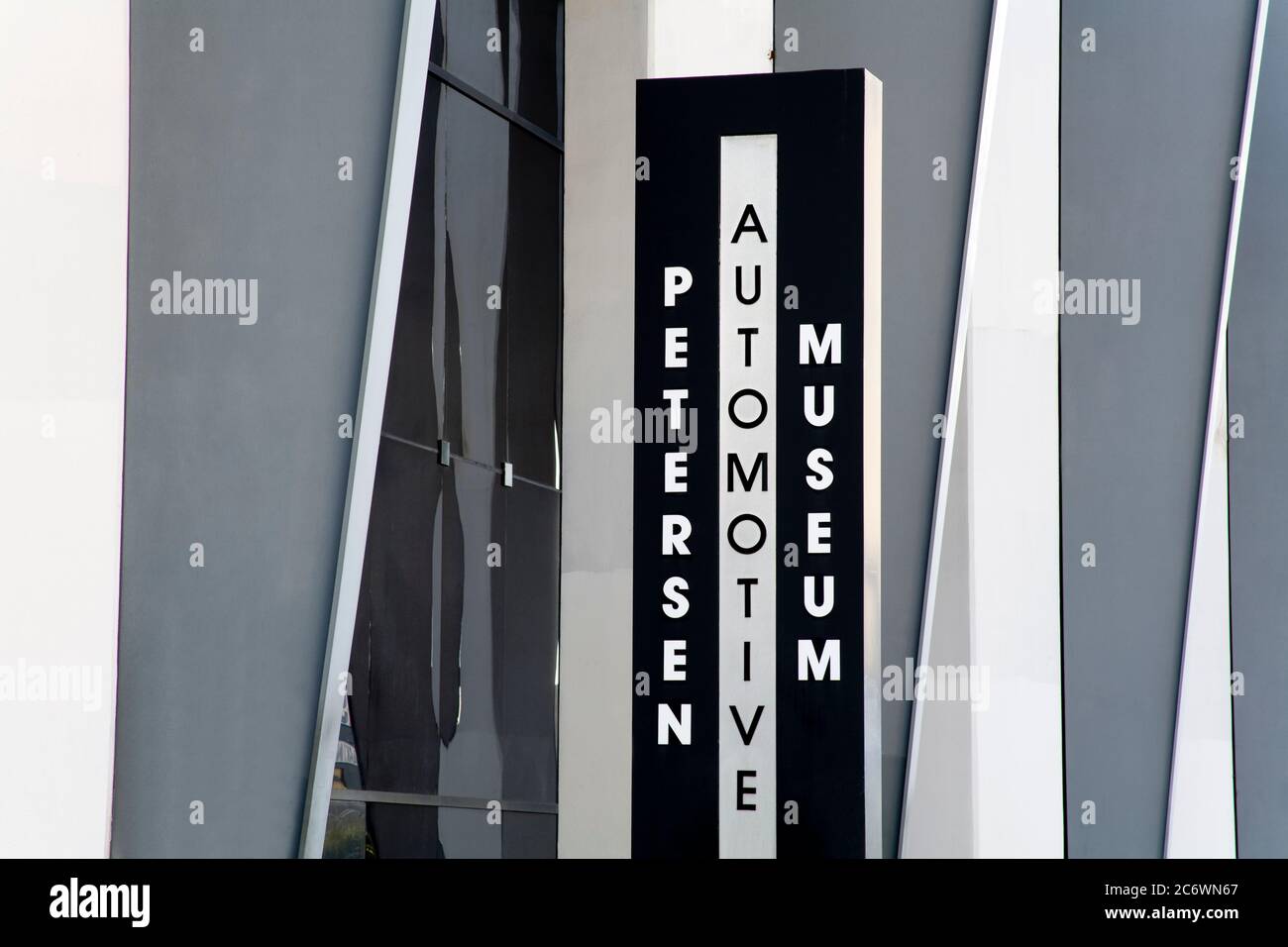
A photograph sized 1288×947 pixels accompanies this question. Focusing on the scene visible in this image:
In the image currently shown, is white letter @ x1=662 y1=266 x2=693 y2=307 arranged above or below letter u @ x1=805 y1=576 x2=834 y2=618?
above

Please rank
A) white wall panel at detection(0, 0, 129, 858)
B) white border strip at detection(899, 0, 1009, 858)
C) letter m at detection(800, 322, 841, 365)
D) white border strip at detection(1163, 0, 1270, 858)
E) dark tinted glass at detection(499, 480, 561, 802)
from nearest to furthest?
→ white wall panel at detection(0, 0, 129, 858)
letter m at detection(800, 322, 841, 365)
dark tinted glass at detection(499, 480, 561, 802)
white border strip at detection(899, 0, 1009, 858)
white border strip at detection(1163, 0, 1270, 858)

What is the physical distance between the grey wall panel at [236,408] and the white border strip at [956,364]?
6670mm

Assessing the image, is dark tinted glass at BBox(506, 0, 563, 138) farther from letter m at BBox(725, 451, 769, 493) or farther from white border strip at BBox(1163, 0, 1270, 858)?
white border strip at BBox(1163, 0, 1270, 858)

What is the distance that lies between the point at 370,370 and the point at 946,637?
736 centimetres

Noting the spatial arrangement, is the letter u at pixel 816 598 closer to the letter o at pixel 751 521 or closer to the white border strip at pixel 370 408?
the letter o at pixel 751 521

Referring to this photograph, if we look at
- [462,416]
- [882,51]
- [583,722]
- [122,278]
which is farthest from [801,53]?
[122,278]

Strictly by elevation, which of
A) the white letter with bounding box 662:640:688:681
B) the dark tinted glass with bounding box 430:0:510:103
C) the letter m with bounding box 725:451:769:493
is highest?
the dark tinted glass with bounding box 430:0:510:103

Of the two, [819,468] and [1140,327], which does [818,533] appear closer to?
[819,468]

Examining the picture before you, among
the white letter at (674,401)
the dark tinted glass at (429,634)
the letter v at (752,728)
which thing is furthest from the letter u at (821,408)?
the dark tinted glass at (429,634)

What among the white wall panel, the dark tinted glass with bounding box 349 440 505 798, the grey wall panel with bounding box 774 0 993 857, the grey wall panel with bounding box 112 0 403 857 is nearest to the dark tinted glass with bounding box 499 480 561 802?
the dark tinted glass with bounding box 349 440 505 798

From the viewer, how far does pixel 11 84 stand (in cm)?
640

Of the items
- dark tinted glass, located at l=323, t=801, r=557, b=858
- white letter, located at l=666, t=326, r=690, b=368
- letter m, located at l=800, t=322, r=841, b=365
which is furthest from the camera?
dark tinted glass, located at l=323, t=801, r=557, b=858

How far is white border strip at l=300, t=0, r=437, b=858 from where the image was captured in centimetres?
729
